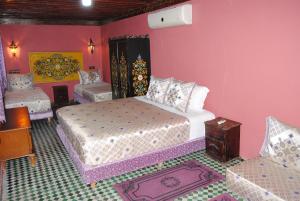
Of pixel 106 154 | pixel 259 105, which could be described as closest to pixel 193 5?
pixel 259 105

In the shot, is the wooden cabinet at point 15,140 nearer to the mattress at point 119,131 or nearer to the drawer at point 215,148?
the mattress at point 119,131

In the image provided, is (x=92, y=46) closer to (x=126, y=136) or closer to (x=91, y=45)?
(x=91, y=45)

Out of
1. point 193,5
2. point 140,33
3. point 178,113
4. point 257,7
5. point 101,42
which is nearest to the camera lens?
point 257,7

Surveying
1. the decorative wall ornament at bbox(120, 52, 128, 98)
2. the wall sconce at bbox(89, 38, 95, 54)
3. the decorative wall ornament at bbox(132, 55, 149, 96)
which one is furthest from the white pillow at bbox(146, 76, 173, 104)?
the wall sconce at bbox(89, 38, 95, 54)

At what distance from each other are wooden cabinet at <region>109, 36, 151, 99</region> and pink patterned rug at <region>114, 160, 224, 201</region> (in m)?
2.54

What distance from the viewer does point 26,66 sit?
7.66 metres

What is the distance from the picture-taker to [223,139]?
3.62 metres

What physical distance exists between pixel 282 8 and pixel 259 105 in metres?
1.27

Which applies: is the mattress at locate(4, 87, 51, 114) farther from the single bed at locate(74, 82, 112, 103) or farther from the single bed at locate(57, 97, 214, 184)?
the single bed at locate(57, 97, 214, 184)

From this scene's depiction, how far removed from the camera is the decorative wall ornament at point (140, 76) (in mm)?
5688

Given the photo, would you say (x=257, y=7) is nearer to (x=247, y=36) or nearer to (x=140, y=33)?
(x=247, y=36)

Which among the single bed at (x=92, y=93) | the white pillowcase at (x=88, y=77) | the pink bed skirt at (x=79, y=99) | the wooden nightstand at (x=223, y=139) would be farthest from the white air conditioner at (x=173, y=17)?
the white pillowcase at (x=88, y=77)

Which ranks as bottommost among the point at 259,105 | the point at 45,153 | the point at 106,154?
the point at 45,153

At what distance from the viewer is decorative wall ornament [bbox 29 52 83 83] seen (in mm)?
7773
